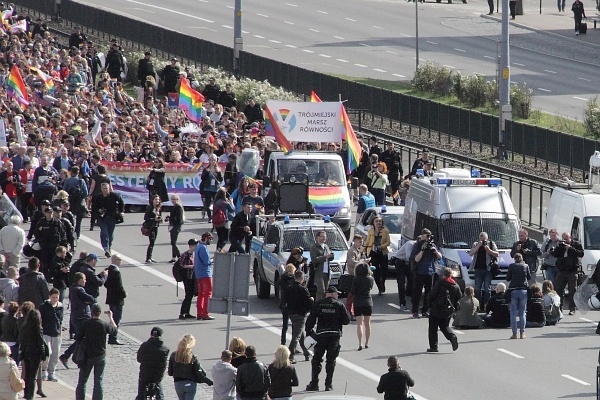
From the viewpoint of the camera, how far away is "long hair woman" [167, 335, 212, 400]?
2081 cm

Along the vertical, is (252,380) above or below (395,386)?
above

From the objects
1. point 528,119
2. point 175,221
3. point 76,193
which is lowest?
point 528,119

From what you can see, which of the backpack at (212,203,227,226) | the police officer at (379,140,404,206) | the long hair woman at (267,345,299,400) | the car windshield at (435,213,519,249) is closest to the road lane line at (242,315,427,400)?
the long hair woman at (267,345,299,400)

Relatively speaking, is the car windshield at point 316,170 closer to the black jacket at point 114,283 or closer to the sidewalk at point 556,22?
the black jacket at point 114,283

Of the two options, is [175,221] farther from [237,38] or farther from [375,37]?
[375,37]

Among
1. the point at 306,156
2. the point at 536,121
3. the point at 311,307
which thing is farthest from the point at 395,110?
the point at 311,307

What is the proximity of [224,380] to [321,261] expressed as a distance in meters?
7.93

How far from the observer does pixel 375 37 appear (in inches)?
2881

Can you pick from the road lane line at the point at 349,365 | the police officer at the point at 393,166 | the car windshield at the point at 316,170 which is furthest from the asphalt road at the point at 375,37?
the road lane line at the point at 349,365

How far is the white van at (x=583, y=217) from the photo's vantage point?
104 feet

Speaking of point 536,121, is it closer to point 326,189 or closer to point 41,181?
point 326,189

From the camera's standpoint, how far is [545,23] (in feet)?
252

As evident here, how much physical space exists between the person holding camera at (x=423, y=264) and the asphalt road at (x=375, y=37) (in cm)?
2625

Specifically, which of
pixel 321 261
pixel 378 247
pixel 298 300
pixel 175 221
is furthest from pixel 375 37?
pixel 298 300
